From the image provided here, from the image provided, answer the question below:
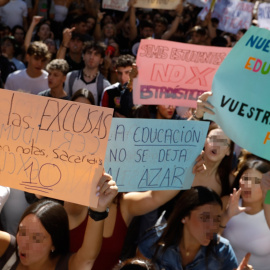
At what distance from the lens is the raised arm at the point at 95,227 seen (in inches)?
92.7

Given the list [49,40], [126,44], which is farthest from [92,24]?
[49,40]

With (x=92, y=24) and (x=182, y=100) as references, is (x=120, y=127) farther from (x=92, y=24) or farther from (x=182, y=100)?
(x=92, y=24)

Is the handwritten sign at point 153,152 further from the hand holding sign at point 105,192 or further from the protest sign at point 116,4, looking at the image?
the protest sign at point 116,4

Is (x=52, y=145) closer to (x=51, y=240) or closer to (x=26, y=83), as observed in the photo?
(x=51, y=240)

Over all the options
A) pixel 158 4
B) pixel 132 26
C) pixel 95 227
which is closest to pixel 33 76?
pixel 158 4

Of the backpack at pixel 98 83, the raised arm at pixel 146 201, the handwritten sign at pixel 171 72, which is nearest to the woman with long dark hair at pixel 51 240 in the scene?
the raised arm at pixel 146 201

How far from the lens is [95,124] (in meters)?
2.39

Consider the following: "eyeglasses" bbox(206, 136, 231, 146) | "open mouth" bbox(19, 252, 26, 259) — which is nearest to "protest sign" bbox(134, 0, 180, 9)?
"eyeglasses" bbox(206, 136, 231, 146)

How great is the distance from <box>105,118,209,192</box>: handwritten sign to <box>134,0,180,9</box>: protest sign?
4319mm

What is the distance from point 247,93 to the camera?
9.68ft

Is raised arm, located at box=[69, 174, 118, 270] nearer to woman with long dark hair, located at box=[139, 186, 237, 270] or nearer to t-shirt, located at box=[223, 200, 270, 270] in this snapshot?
woman with long dark hair, located at box=[139, 186, 237, 270]

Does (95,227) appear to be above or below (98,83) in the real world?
above

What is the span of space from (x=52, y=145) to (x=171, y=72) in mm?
1958

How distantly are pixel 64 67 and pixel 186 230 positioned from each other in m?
2.73
